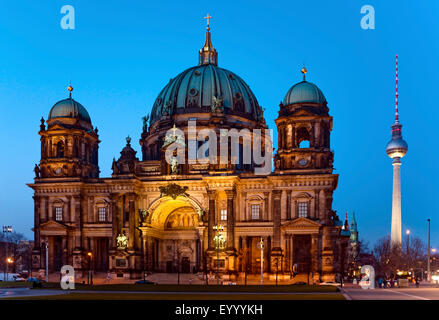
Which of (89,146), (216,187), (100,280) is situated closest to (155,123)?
(89,146)

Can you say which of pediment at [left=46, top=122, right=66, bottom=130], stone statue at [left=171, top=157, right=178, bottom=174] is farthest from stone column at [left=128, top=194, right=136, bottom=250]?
pediment at [left=46, top=122, right=66, bottom=130]

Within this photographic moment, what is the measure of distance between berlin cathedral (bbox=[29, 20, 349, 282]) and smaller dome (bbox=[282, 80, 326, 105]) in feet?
0.50

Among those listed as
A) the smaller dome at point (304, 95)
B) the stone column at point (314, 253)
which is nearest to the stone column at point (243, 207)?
the stone column at point (314, 253)

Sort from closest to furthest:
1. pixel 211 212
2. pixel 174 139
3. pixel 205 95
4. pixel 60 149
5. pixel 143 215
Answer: pixel 211 212 < pixel 143 215 < pixel 174 139 < pixel 60 149 < pixel 205 95

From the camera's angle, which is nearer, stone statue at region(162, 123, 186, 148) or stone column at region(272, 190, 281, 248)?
stone column at region(272, 190, 281, 248)

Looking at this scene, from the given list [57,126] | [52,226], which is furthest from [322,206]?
[57,126]

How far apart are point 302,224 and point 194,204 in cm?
1626

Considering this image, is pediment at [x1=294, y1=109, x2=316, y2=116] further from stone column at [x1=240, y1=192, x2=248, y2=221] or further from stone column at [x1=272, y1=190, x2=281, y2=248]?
stone column at [x1=240, y1=192, x2=248, y2=221]

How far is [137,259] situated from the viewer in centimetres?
8038

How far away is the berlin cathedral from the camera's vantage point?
76438 mm

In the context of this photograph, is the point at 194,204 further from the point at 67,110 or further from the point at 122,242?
the point at 67,110

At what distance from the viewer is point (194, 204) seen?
81.4m
